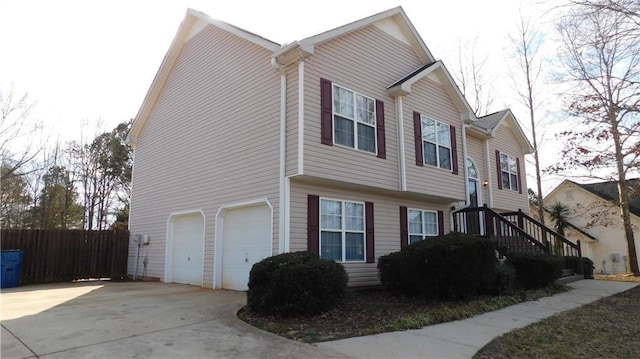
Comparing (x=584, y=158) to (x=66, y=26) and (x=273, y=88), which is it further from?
(x=66, y=26)

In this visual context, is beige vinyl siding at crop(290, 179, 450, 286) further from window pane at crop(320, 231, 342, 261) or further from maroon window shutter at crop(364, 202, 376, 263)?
window pane at crop(320, 231, 342, 261)

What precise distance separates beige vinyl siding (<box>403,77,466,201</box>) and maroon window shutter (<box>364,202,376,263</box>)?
1.30 metres

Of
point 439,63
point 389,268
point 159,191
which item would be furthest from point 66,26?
point 439,63

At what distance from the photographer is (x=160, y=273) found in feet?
43.8

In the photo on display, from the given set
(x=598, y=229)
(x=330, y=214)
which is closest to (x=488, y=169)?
(x=330, y=214)

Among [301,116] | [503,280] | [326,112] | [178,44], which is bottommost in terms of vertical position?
[503,280]

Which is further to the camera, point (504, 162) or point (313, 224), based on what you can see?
point (504, 162)

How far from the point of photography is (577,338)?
6.20 meters

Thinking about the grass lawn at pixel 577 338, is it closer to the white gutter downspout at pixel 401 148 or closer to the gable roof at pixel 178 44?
the white gutter downspout at pixel 401 148

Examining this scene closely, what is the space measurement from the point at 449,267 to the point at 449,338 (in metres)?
2.80

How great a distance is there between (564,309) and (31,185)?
27.2 meters

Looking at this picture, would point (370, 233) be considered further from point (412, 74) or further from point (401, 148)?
point (412, 74)

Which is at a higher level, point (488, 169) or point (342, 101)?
point (342, 101)

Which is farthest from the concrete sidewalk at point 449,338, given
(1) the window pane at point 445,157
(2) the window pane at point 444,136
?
(2) the window pane at point 444,136
